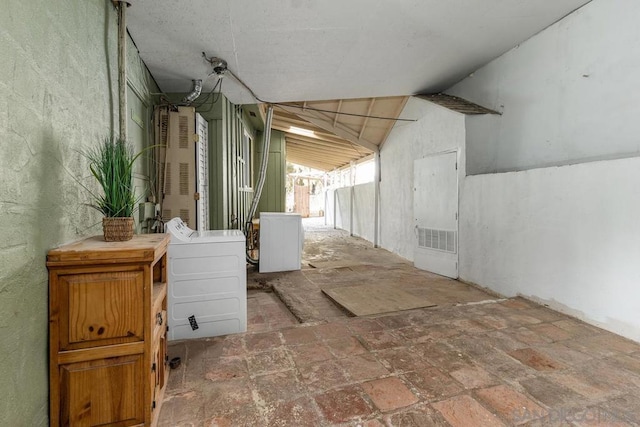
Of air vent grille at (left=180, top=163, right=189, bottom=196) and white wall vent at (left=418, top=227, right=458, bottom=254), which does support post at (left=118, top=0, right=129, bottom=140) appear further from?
white wall vent at (left=418, top=227, right=458, bottom=254)

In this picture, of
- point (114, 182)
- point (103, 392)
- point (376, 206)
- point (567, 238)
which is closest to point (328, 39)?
point (114, 182)

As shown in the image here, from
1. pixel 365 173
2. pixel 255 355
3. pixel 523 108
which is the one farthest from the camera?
pixel 365 173

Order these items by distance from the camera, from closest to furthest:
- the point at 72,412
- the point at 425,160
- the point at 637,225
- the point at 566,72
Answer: the point at 72,412, the point at 637,225, the point at 566,72, the point at 425,160

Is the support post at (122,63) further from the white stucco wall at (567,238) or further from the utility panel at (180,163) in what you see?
the white stucco wall at (567,238)

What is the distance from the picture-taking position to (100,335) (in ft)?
4.22

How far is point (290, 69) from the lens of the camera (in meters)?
3.64

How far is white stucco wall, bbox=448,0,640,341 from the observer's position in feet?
8.23

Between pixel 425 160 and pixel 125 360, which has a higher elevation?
pixel 425 160

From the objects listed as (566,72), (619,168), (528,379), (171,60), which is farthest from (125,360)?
(566,72)

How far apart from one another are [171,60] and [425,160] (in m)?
3.89

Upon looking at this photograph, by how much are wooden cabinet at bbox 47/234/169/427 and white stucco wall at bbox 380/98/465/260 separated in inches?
166

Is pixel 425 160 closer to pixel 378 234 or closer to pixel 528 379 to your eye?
pixel 378 234

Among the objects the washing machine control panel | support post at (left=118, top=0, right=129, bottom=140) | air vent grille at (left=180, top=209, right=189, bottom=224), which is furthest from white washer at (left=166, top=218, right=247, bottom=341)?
air vent grille at (left=180, top=209, right=189, bottom=224)

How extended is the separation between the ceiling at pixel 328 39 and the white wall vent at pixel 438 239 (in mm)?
2279
